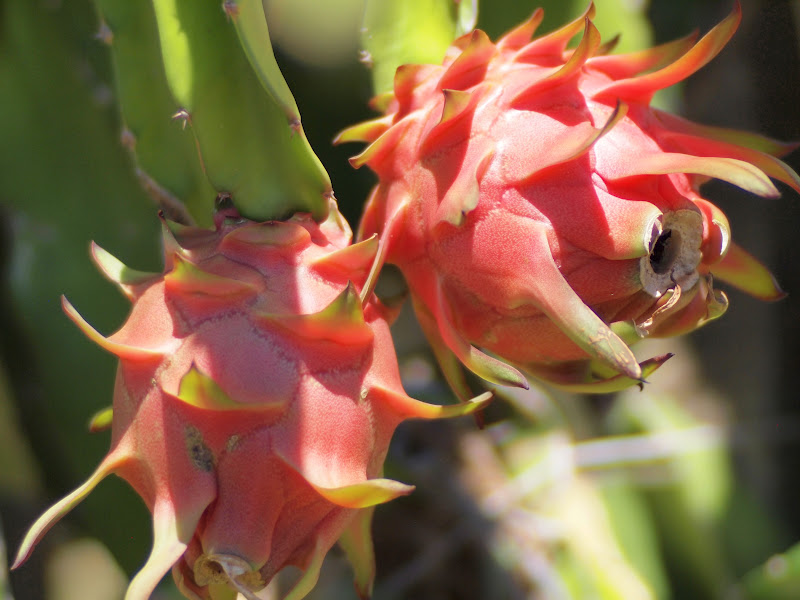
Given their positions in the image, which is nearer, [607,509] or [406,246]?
[406,246]

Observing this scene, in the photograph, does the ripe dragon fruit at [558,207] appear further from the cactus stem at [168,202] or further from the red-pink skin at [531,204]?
the cactus stem at [168,202]

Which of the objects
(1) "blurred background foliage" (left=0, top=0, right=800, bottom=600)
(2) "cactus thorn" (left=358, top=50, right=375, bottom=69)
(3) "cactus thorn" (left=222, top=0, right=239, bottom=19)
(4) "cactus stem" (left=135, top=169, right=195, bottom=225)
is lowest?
(1) "blurred background foliage" (left=0, top=0, right=800, bottom=600)

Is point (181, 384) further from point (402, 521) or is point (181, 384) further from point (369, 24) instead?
point (402, 521)

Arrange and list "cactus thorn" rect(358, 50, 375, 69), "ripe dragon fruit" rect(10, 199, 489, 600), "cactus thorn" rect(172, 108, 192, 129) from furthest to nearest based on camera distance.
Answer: "cactus thorn" rect(358, 50, 375, 69) → "cactus thorn" rect(172, 108, 192, 129) → "ripe dragon fruit" rect(10, 199, 489, 600)

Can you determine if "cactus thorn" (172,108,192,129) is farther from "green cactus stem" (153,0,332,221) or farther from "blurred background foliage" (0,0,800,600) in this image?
"blurred background foliage" (0,0,800,600)

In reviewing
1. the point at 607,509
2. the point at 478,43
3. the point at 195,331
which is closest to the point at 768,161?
the point at 478,43

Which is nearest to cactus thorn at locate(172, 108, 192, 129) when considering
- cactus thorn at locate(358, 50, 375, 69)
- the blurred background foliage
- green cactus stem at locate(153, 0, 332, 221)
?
green cactus stem at locate(153, 0, 332, 221)

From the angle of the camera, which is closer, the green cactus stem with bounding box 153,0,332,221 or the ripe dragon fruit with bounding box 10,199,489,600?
the ripe dragon fruit with bounding box 10,199,489,600
